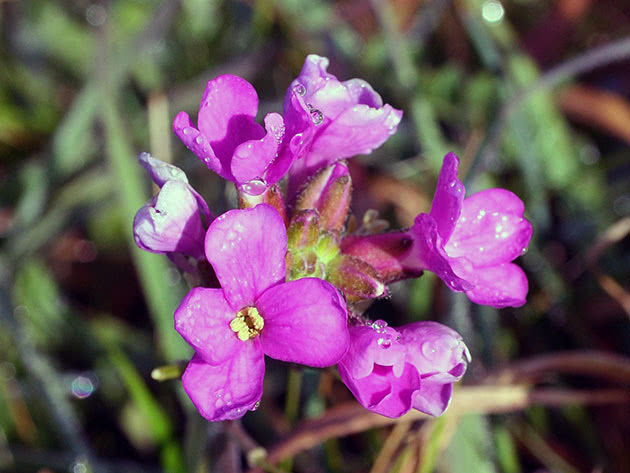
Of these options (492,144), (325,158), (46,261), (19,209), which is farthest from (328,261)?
(46,261)

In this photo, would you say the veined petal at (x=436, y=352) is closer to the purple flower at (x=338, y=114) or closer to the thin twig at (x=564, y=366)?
the purple flower at (x=338, y=114)

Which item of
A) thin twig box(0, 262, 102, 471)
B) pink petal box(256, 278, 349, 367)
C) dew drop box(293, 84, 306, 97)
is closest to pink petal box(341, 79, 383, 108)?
dew drop box(293, 84, 306, 97)

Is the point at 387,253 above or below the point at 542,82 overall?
above

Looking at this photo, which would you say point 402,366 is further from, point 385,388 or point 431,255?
point 431,255

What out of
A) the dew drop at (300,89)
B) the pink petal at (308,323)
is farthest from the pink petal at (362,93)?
the pink petal at (308,323)

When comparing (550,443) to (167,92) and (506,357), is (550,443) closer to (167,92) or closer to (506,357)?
(506,357)

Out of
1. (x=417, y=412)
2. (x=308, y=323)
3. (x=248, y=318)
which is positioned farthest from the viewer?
(x=417, y=412)

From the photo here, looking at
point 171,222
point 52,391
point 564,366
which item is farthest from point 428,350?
point 52,391
